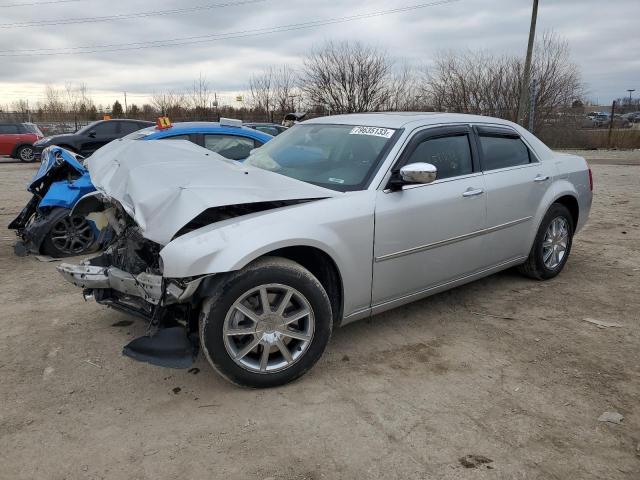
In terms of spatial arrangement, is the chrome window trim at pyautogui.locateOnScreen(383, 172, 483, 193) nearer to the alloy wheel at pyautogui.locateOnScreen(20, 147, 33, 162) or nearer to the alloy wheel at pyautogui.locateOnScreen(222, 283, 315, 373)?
the alloy wheel at pyautogui.locateOnScreen(222, 283, 315, 373)

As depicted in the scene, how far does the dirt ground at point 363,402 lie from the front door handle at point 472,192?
1.01 m

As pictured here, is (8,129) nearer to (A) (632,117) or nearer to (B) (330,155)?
(B) (330,155)

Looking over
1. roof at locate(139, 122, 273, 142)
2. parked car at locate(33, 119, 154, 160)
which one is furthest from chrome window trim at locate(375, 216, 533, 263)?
parked car at locate(33, 119, 154, 160)

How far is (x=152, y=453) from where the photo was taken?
2.53 meters

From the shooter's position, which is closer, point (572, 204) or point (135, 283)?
point (135, 283)

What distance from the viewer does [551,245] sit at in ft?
16.5

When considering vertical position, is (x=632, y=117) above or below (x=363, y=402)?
above

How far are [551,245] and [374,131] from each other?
7.71 feet

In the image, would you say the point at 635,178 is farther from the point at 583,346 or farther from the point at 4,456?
the point at 4,456

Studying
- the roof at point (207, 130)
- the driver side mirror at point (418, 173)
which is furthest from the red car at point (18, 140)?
the driver side mirror at point (418, 173)

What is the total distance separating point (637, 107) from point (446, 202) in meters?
38.1

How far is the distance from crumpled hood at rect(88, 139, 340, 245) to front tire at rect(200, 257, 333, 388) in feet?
1.38

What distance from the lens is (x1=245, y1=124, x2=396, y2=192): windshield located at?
3586mm

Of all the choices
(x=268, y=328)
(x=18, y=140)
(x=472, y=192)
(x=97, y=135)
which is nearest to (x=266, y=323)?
(x=268, y=328)
